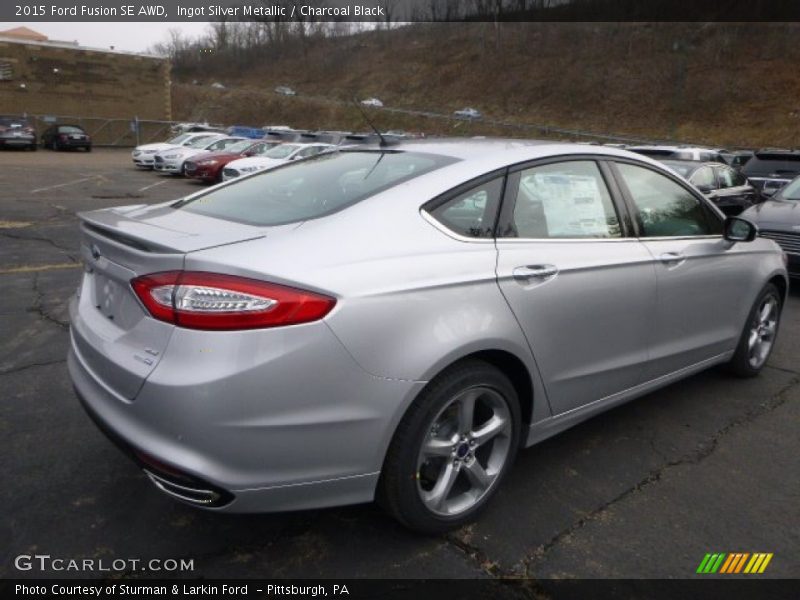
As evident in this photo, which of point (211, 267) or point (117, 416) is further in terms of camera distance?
point (117, 416)

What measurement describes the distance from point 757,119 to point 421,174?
4252 cm

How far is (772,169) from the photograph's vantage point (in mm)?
12727

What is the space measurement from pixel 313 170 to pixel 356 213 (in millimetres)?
930

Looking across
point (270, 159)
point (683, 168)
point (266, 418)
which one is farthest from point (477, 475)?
point (270, 159)

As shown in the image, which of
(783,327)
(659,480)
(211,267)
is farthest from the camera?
(783,327)

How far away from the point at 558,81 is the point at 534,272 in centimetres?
5519

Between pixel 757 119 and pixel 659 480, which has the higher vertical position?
pixel 757 119

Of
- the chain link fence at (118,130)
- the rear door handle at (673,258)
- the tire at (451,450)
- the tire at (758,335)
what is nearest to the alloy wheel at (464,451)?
the tire at (451,450)

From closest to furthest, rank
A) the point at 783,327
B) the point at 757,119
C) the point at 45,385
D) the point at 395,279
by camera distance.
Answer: the point at 395,279
the point at 45,385
the point at 783,327
the point at 757,119

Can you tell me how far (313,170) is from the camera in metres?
3.19

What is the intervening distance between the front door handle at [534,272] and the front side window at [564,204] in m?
0.17

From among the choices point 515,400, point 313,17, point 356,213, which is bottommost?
point 515,400

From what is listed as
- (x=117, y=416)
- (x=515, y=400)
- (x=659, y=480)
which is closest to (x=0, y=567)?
(x=117, y=416)

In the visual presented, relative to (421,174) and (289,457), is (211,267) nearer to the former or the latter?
(289,457)
